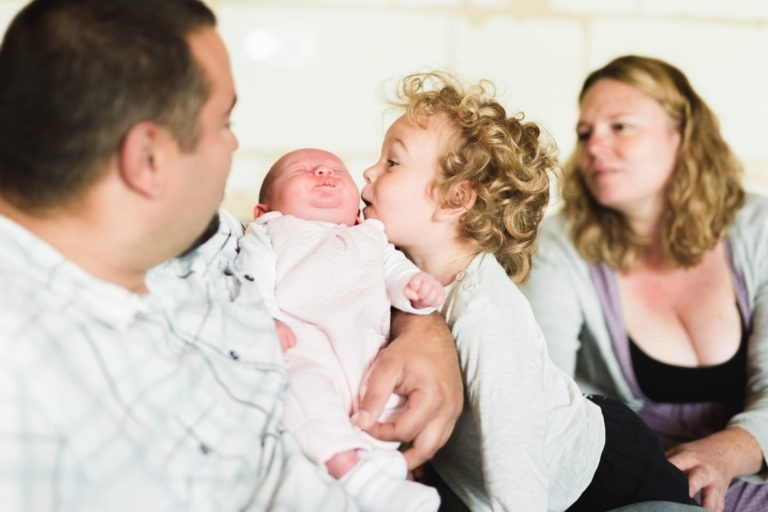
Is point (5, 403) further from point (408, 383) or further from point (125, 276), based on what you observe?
point (408, 383)

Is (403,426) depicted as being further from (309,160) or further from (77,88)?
(77,88)

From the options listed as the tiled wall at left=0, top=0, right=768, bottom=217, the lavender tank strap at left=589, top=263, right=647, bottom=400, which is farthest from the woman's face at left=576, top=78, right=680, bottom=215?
the tiled wall at left=0, top=0, right=768, bottom=217

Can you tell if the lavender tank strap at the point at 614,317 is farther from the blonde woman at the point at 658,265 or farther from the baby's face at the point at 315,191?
the baby's face at the point at 315,191

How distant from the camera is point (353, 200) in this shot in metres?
1.38

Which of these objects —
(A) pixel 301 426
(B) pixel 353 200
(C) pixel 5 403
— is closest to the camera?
(C) pixel 5 403

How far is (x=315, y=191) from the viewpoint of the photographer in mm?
1349

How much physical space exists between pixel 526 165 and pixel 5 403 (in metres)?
0.98

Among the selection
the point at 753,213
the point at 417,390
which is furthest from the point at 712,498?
the point at 417,390

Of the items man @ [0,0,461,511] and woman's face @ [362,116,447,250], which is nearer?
man @ [0,0,461,511]

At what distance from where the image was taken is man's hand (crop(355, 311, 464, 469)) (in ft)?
3.75

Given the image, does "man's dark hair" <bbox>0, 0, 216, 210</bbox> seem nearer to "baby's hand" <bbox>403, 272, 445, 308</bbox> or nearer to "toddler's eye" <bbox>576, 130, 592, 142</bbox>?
"baby's hand" <bbox>403, 272, 445, 308</bbox>

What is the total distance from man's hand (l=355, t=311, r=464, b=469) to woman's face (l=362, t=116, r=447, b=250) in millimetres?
257

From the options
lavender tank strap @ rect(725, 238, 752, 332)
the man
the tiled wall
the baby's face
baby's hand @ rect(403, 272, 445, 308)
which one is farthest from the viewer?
the tiled wall

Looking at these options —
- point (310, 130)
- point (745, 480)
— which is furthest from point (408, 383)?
point (310, 130)
